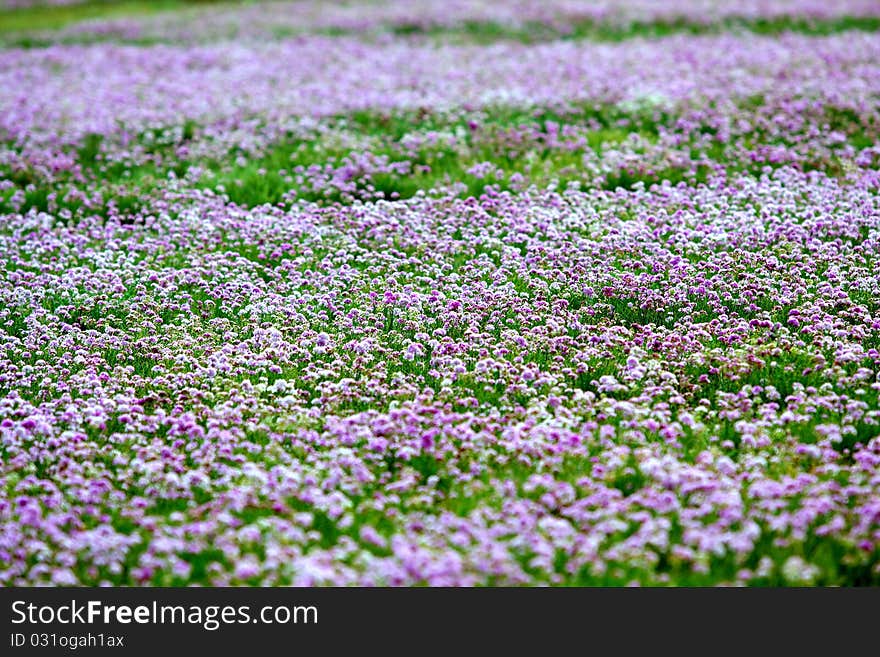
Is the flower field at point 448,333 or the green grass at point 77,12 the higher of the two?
the green grass at point 77,12

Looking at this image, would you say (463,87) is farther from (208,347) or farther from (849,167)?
(208,347)

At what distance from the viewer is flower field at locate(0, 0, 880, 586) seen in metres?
6.37

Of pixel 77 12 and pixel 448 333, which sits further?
pixel 77 12

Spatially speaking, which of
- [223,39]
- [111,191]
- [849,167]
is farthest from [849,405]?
[223,39]

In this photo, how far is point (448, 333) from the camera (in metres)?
9.75

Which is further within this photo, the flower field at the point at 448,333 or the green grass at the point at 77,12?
the green grass at the point at 77,12

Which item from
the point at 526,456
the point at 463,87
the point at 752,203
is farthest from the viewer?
the point at 463,87

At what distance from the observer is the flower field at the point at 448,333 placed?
6367 millimetres

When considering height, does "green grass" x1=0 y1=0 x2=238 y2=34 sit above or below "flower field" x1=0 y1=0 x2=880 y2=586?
above

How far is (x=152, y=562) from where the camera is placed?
6148 mm

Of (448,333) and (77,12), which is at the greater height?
(77,12)

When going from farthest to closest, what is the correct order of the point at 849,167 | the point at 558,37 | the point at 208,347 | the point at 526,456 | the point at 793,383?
1. the point at 558,37
2. the point at 849,167
3. the point at 208,347
4. the point at 793,383
5. the point at 526,456

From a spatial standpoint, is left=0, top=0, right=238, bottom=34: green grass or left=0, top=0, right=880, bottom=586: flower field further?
left=0, top=0, right=238, bottom=34: green grass

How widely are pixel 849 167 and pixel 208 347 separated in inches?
398
